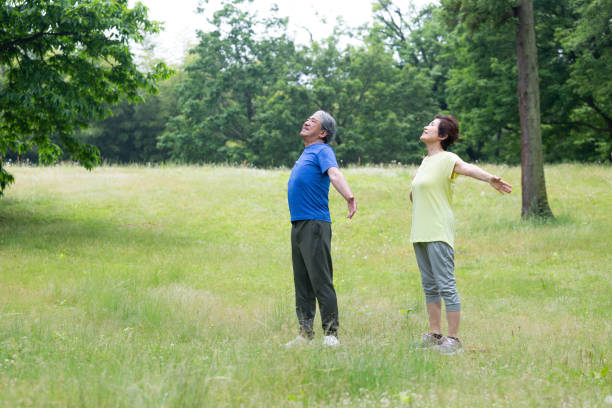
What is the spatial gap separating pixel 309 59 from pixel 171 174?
25.1 m

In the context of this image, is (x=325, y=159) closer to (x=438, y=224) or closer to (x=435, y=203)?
(x=435, y=203)

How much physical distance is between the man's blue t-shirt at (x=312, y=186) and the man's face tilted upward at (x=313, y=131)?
18 centimetres

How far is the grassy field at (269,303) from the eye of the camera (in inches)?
141

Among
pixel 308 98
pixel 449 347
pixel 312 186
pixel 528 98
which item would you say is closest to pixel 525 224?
pixel 528 98

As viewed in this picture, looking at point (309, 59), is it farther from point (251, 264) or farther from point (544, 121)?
point (251, 264)

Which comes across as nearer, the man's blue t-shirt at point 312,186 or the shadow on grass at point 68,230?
the man's blue t-shirt at point 312,186

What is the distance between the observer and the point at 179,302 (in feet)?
23.6

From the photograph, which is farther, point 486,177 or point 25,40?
point 25,40

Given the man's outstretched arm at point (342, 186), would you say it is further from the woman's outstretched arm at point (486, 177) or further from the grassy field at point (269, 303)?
the grassy field at point (269, 303)

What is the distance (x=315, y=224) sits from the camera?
207 inches

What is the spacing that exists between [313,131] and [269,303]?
3.03 metres

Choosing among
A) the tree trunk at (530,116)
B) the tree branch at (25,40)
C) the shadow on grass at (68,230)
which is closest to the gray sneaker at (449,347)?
the shadow on grass at (68,230)

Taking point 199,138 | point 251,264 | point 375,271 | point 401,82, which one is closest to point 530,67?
point 375,271

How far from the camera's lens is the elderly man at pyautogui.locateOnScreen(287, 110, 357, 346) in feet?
17.2
